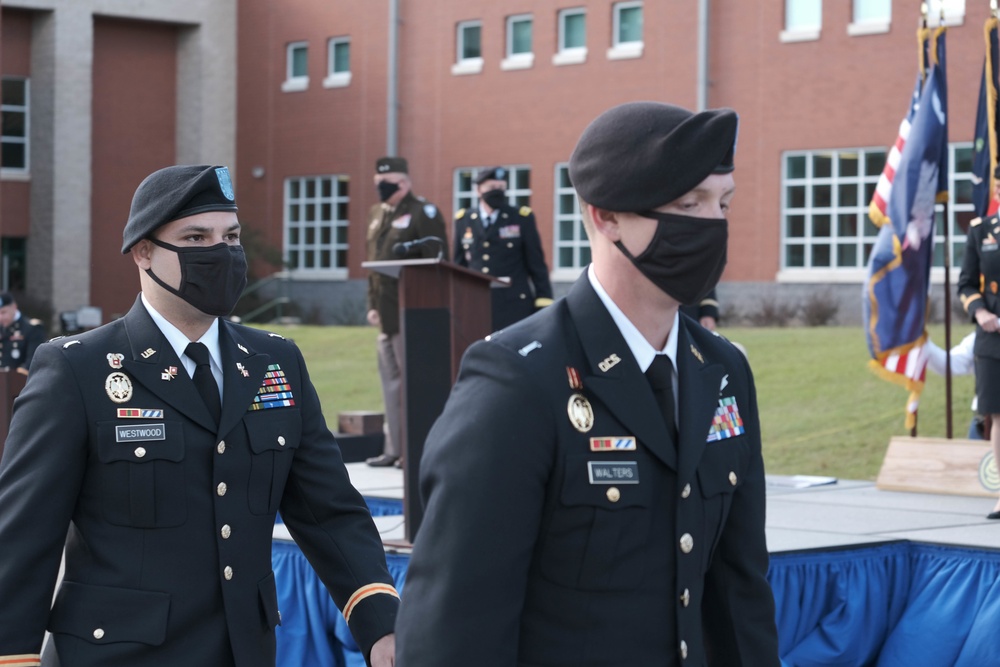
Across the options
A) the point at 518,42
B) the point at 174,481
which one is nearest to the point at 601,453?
the point at 174,481

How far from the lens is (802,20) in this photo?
984 inches

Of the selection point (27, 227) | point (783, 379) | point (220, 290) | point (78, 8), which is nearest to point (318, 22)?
point (78, 8)

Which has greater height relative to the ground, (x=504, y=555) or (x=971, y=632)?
(x=504, y=555)

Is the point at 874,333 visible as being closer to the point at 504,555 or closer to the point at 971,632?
the point at 971,632

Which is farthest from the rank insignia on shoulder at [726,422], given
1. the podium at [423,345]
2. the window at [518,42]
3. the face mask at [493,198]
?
the window at [518,42]

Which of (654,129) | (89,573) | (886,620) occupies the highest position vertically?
(654,129)

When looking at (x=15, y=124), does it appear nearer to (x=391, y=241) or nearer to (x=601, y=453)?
(x=391, y=241)

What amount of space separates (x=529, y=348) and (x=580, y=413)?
0.12 meters

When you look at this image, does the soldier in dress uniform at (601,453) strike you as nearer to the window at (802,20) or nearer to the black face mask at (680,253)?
the black face mask at (680,253)

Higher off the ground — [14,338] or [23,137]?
[23,137]

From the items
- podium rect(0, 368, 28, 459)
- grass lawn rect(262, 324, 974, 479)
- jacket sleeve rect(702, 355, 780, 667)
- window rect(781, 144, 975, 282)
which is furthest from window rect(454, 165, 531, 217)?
jacket sleeve rect(702, 355, 780, 667)

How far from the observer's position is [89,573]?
9.66 ft

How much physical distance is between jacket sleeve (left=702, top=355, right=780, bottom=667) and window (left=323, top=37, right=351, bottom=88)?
29763 mm

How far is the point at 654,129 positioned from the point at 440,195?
2802 centimetres
